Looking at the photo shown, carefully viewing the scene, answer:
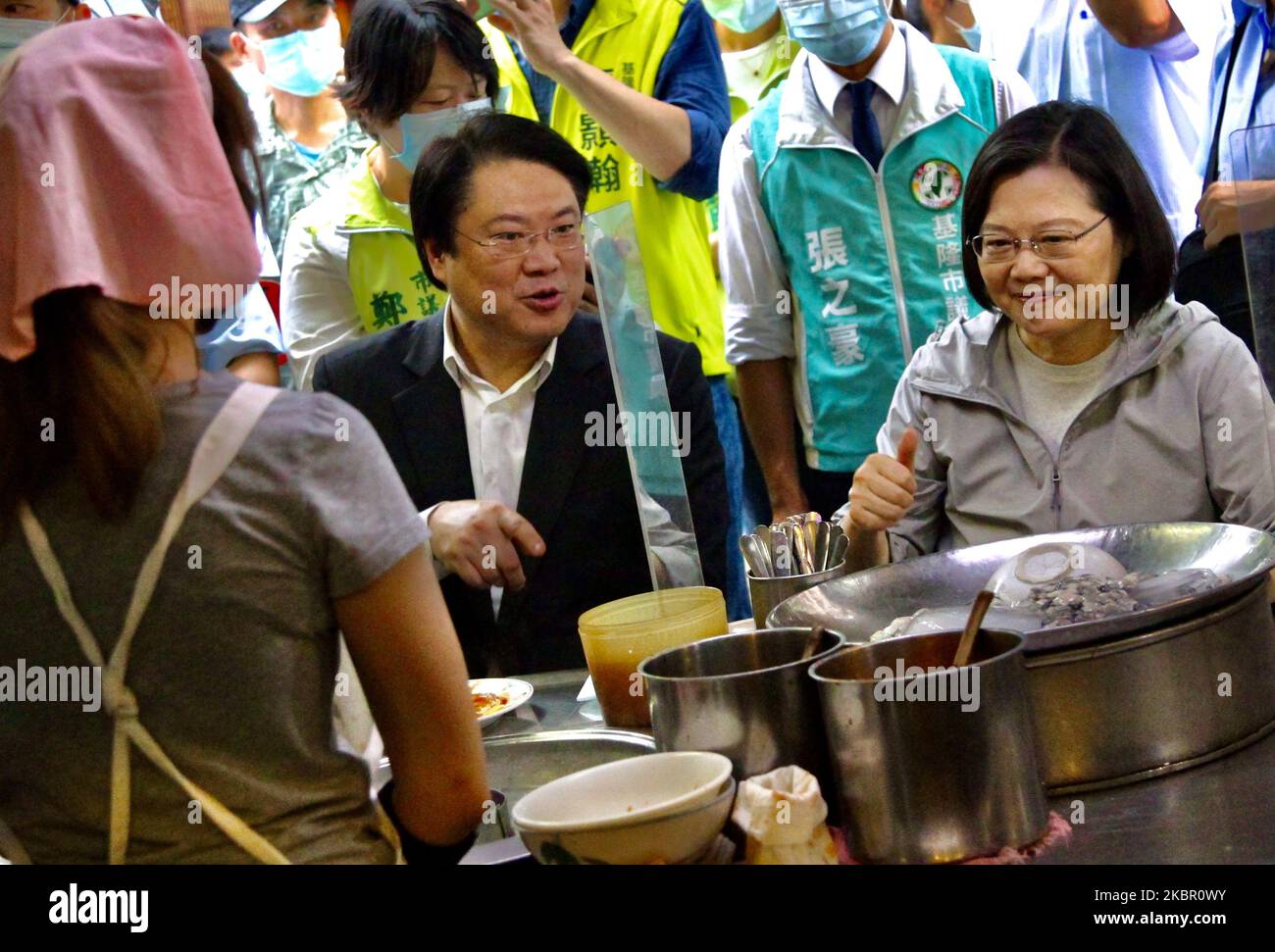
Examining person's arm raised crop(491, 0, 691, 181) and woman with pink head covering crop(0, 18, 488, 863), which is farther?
person's arm raised crop(491, 0, 691, 181)

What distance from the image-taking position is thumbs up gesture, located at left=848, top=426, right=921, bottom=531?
1.45 meters

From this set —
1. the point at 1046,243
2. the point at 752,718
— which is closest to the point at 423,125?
the point at 1046,243

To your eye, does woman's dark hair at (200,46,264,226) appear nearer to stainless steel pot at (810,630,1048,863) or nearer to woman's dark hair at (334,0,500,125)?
stainless steel pot at (810,630,1048,863)

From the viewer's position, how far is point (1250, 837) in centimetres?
89

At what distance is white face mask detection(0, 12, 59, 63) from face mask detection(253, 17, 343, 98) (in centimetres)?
90

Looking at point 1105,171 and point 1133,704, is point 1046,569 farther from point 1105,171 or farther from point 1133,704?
point 1105,171

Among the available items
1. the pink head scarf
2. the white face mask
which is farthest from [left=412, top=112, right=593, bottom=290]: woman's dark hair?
the pink head scarf

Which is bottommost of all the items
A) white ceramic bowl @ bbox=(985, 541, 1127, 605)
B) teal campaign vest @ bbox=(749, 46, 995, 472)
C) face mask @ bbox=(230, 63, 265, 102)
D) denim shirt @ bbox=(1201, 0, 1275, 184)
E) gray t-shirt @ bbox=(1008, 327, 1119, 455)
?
white ceramic bowl @ bbox=(985, 541, 1127, 605)

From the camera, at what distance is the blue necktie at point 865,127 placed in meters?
2.16

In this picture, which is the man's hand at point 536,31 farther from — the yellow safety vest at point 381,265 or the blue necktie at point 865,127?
the blue necktie at point 865,127

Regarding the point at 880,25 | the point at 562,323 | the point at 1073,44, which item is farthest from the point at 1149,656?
the point at 1073,44

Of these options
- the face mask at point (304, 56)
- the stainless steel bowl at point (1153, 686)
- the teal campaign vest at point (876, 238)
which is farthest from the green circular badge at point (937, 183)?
the stainless steel bowl at point (1153, 686)

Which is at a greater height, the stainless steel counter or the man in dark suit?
the man in dark suit

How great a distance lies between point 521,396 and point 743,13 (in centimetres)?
124
